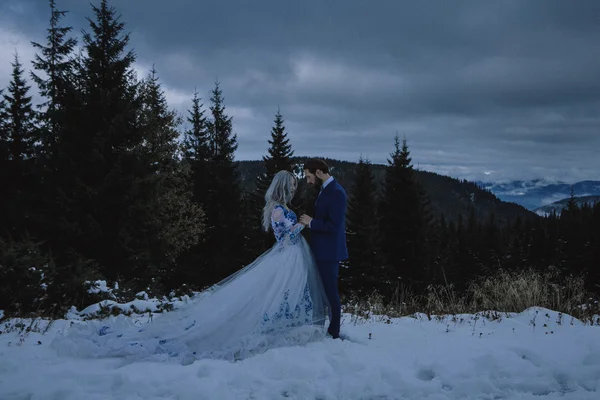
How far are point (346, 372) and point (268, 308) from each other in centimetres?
151

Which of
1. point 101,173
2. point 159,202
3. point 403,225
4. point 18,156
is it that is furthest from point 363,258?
point 18,156

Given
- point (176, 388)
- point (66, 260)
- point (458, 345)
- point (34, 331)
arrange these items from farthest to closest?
point (66, 260)
point (34, 331)
point (458, 345)
point (176, 388)

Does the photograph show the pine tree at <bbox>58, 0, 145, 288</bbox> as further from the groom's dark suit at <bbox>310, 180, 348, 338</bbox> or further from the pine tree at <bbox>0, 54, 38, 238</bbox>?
the groom's dark suit at <bbox>310, 180, 348, 338</bbox>

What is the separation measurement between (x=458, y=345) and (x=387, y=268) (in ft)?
77.5

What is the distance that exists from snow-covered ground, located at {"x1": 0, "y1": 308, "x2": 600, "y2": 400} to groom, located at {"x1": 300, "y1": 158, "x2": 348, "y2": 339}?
62 cm

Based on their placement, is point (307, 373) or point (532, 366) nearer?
point (307, 373)

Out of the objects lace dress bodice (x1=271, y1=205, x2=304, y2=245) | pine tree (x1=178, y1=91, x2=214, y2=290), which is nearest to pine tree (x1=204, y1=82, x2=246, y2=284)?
pine tree (x1=178, y1=91, x2=214, y2=290)

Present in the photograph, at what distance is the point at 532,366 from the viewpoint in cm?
468

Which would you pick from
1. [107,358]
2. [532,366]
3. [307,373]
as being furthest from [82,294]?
Result: [532,366]

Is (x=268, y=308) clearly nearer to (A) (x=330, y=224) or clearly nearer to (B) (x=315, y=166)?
(A) (x=330, y=224)

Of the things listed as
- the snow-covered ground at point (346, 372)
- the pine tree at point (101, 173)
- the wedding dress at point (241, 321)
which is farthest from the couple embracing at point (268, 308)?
the pine tree at point (101, 173)

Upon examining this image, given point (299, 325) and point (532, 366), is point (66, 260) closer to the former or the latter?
point (299, 325)

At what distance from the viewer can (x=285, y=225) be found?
603 centimetres

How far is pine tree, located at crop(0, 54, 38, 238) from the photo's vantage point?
50.9ft
